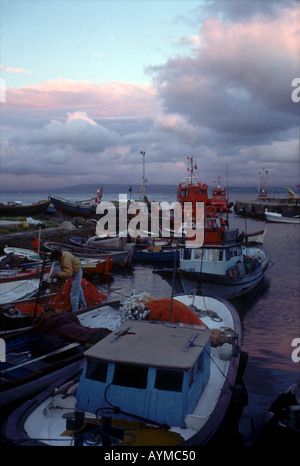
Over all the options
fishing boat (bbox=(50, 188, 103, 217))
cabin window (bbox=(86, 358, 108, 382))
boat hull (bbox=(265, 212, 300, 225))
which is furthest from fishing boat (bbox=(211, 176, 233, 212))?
cabin window (bbox=(86, 358, 108, 382))

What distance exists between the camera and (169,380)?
639 cm

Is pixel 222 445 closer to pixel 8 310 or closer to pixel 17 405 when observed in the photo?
pixel 17 405

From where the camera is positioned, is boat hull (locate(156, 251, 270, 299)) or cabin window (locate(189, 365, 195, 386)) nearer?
cabin window (locate(189, 365, 195, 386))

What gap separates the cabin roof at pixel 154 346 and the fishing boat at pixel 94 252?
787 inches

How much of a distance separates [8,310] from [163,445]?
8995 mm

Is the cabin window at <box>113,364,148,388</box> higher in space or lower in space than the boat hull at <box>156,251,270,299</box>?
higher

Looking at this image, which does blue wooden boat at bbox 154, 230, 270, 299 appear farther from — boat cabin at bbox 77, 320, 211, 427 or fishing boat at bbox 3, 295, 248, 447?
boat cabin at bbox 77, 320, 211, 427

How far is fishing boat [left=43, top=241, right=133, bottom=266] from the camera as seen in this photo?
92.7 ft

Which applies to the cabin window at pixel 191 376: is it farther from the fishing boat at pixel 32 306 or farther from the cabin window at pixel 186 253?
the cabin window at pixel 186 253

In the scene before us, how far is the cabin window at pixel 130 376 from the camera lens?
6.47 m

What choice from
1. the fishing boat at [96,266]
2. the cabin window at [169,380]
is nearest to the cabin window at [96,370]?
the cabin window at [169,380]

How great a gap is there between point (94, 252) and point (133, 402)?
77.3 ft

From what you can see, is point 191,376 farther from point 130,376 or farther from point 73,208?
point 73,208

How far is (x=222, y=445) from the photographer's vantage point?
6809 millimetres
